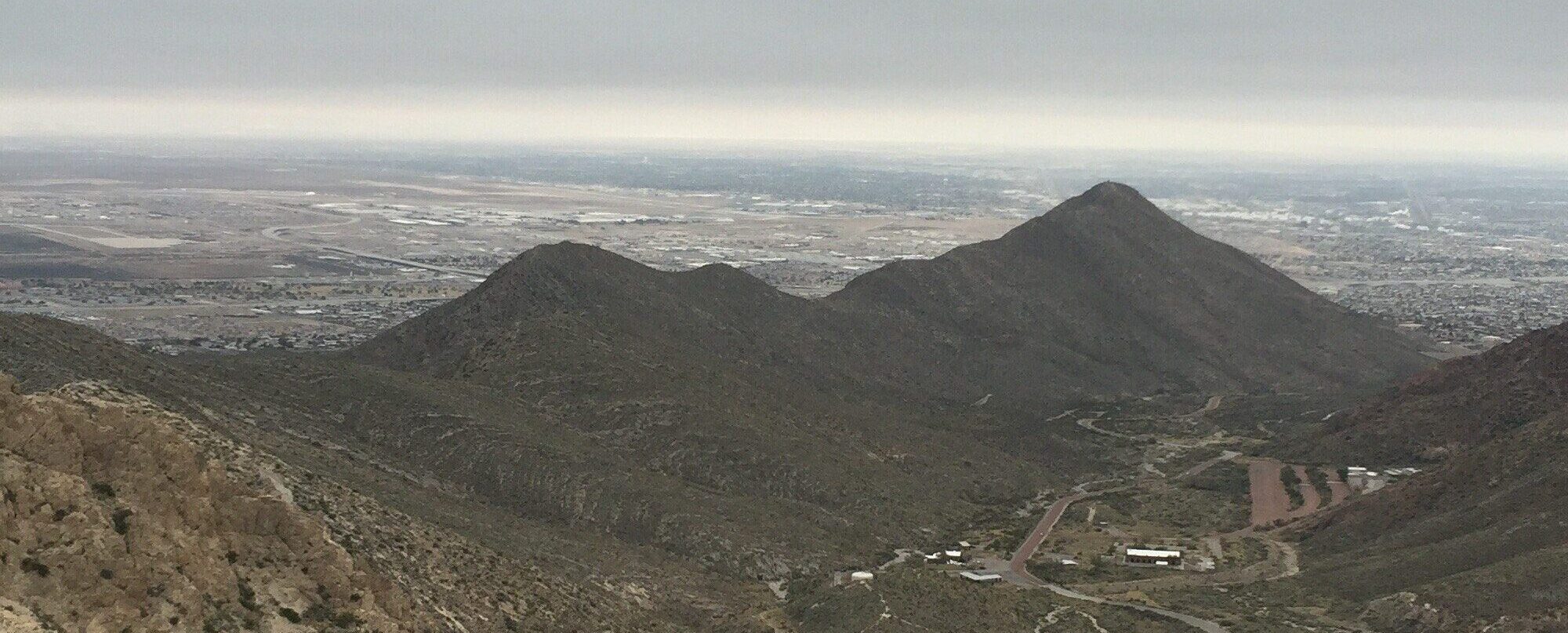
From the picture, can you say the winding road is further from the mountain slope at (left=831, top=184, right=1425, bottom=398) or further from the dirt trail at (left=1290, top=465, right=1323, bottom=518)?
the mountain slope at (left=831, top=184, right=1425, bottom=398)

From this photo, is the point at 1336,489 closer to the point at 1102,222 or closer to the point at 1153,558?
the point at 1153,558

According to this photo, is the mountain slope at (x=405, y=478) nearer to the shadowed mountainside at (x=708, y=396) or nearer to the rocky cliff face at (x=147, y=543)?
the shadowed mountainside at (x=708, y=396)

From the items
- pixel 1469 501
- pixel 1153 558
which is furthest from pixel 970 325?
pixel 1469 501

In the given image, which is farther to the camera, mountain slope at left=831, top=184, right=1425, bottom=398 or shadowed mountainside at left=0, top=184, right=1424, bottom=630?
mountain slope at left=831, top=184, right=1425, bottom=398

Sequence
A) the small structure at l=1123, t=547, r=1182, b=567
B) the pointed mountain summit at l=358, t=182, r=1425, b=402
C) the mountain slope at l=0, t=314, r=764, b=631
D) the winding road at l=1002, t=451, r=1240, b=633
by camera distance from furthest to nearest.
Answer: the pointed mountain summit at l=358, t=182, r=1425, b=402 < the small structure at l=1123, t=547, r=1182, b=567 < the winding road at l=1002, t=451, r=1240, b=633 < the mountain slope at l=0, t=314, r=764, b=631

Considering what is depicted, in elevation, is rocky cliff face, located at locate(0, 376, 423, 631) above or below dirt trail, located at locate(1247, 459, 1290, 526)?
above

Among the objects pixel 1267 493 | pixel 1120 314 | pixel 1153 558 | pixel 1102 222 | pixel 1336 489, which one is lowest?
pixel 1267 493

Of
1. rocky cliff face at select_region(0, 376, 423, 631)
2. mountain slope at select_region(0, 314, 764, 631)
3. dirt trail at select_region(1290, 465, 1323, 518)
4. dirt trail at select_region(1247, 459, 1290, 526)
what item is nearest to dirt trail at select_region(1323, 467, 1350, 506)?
dirt trail at select_region(1290, 465, 1323, 518)
